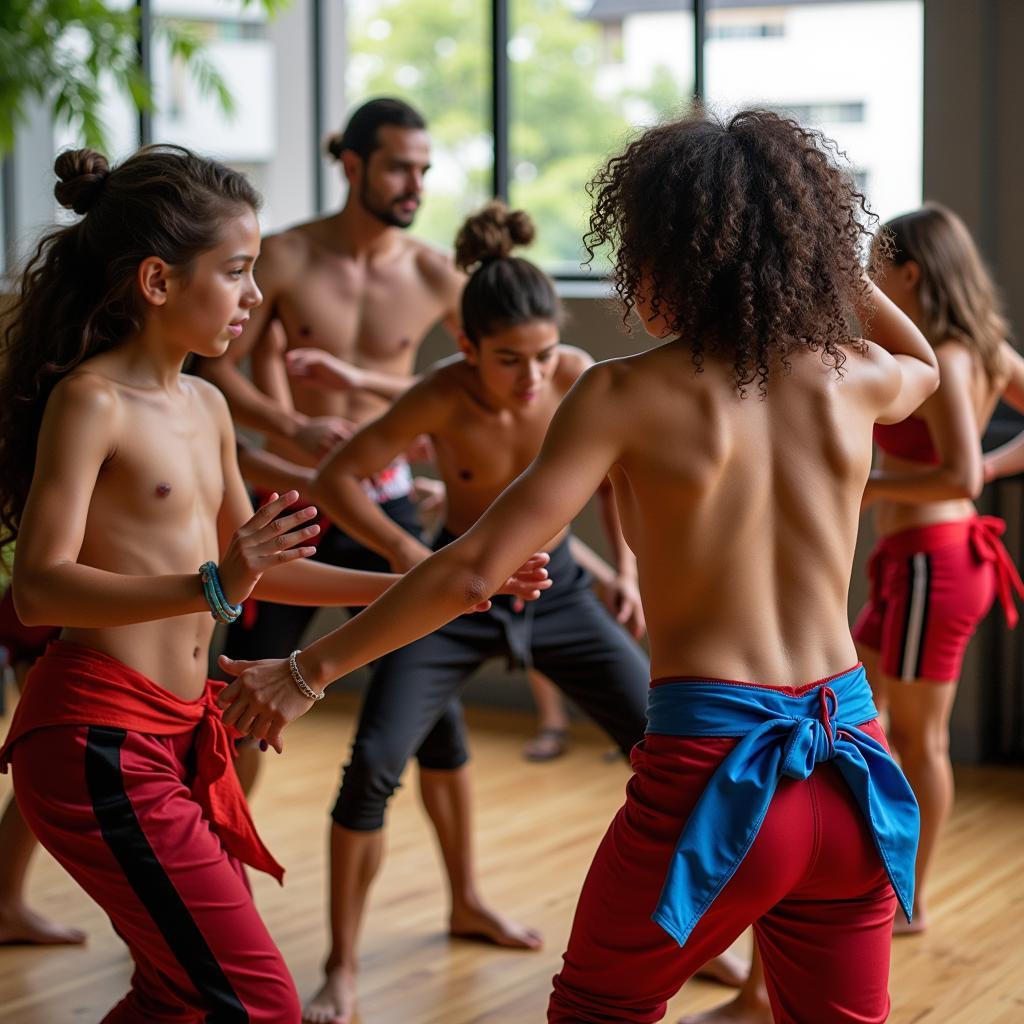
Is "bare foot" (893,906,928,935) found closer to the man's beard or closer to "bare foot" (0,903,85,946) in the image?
"bare foot" (0,903,85,946)

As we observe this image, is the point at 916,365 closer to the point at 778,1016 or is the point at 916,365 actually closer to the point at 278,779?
the point at 778,1016

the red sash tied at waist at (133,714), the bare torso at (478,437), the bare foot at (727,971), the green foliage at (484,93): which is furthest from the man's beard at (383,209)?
the green foliage at (484,93)

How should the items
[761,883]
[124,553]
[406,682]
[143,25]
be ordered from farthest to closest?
[143,25] → [406,682] → [124,553] → [761,883]

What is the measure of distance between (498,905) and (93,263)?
1775 mm

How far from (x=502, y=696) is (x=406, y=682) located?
2362 millimetres

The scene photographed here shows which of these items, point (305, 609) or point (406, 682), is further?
point (305, 609)

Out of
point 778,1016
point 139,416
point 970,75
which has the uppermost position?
point 970,75

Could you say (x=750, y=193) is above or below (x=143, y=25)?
below

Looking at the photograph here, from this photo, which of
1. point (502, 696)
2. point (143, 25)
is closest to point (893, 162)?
point (502, 696)

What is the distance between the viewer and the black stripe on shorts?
6.21ft

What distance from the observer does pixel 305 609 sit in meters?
3.21

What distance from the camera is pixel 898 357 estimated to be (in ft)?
6.30

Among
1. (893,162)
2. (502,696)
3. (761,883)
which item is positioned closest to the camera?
(761,883)

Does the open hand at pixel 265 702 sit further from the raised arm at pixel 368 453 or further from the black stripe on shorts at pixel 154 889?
the raised arm at pixel 368 453
